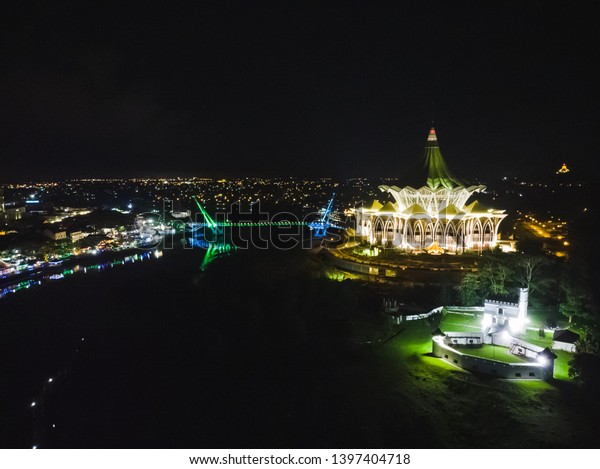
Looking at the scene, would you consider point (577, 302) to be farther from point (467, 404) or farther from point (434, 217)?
point (434, 217)

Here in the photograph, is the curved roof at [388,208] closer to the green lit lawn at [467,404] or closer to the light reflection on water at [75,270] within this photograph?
the green lit lawn at [467,404]

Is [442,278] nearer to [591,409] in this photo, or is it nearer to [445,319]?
[445,319]

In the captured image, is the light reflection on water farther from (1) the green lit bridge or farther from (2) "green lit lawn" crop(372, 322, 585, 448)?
(2) "green lit lawn" crop(372, 322, 585, 448)
